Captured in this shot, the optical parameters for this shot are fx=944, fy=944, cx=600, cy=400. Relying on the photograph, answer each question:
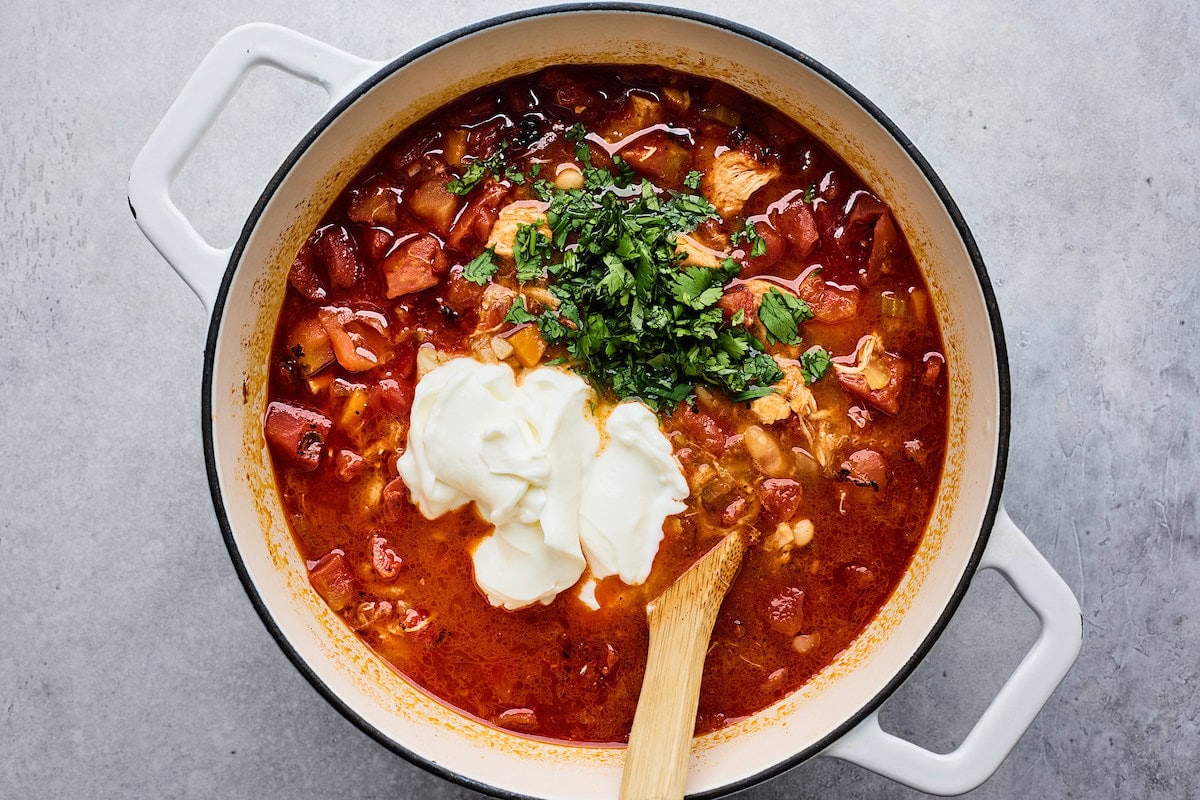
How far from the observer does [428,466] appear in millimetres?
2996

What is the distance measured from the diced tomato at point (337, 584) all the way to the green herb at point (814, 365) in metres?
1.65

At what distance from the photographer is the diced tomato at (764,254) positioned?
10.1ft

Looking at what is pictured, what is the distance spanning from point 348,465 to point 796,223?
1666 millimetres

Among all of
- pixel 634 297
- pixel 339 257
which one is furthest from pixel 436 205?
pixel 634 297

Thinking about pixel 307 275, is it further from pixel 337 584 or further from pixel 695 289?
pixel 695 289

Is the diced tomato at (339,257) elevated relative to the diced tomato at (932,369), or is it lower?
elevated

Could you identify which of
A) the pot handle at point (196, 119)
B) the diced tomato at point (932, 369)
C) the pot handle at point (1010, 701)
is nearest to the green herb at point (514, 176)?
the pot handle at point (196, 119)

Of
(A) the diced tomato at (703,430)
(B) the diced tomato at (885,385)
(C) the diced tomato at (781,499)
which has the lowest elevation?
(C) the diced tomato at (781,499)

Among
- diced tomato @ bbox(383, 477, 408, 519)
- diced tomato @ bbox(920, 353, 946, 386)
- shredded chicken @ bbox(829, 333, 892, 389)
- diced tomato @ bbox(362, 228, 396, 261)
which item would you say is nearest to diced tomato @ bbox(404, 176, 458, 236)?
diced tomato @ bbox(362, 228, 396, 261)

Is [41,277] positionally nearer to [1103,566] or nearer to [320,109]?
[320,109]

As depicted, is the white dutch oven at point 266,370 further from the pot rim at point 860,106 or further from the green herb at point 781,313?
the green herb at point 781,313

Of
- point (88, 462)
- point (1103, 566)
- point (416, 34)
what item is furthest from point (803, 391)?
point (88, 462)

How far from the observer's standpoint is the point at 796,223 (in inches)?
121

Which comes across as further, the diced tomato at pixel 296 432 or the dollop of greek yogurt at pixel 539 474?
the diced tomato at pixel 296 432
